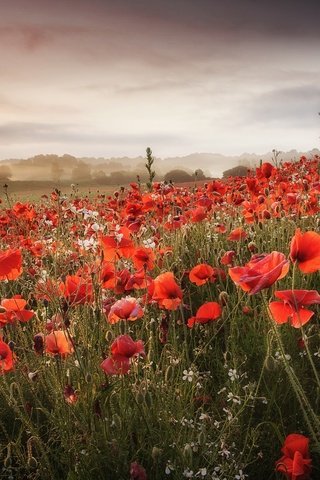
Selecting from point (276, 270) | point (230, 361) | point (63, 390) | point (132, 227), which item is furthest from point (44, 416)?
point (276, 270)

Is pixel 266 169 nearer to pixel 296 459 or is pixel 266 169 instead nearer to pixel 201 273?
pixel 201 273

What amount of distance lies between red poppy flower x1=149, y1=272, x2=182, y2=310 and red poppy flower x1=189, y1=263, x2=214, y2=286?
496 millimetres

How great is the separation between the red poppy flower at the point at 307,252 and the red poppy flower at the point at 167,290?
66cm

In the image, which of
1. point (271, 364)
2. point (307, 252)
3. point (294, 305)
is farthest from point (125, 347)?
point (307, 252)

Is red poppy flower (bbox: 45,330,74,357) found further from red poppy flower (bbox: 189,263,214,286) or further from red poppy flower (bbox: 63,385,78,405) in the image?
red poppy flower (bbox: 189,263,214,286)

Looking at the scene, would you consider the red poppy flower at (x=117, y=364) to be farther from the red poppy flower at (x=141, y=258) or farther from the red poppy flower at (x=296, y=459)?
the red poppy flower at (x=141, y=258)

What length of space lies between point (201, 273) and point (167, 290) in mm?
592

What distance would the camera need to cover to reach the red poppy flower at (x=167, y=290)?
2.65 meters

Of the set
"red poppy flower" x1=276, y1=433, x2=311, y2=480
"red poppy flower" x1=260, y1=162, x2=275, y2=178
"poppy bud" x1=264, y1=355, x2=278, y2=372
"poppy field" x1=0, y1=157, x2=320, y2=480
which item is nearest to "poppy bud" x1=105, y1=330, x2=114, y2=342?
"poppy field" x1=0, y1=157, x2=320, y2=480

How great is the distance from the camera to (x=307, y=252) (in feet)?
7.34

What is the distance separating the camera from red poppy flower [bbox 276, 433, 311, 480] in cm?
203

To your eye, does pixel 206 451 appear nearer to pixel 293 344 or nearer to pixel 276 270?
pixel 276 270

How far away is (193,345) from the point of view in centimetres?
358

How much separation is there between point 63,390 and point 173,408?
522 mm
